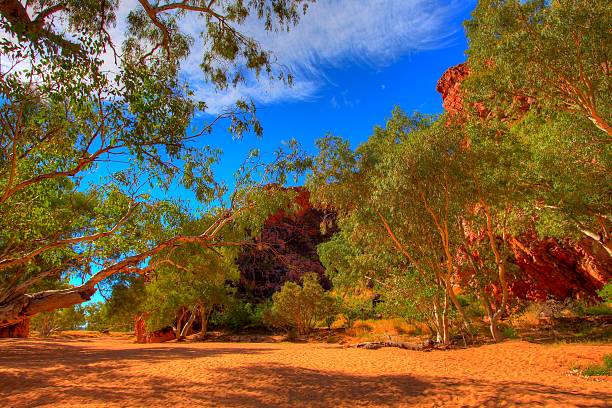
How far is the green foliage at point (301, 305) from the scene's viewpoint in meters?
24.6

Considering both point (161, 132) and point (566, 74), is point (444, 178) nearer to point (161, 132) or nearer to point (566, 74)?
point (566, 74)

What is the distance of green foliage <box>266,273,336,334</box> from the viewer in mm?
24644

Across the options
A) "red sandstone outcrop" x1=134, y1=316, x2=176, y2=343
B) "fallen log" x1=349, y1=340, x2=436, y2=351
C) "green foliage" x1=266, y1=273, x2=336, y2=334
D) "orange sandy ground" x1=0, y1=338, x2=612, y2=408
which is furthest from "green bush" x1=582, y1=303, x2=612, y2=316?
"red sandstone outcrop" x1=134, y1=316, x2=176, y2=343

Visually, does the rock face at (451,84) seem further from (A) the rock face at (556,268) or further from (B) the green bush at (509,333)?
(B) the green bush at (509,333)

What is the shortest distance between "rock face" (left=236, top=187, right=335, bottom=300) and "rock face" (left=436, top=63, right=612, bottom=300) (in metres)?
20.2

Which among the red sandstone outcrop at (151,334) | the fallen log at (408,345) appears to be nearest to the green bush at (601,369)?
the fallen log at (408,345)

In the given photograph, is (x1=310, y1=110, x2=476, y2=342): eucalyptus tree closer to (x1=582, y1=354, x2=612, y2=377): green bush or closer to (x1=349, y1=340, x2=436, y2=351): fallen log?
(x1=349, y1=340, x2=436, y2=351): fallen log

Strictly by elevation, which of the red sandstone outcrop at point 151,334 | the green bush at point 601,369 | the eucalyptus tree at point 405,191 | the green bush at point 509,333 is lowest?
the green bush at point 601,369

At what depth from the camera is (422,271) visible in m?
15.2

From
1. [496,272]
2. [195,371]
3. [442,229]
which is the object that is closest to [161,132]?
[195,371]

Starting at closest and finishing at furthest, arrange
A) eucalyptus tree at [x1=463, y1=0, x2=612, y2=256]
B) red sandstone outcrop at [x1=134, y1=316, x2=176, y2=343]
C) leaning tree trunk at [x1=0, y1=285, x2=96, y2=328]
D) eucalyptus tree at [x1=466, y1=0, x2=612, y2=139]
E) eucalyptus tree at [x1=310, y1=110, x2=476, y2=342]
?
leaning tree trunk at [x1=0, y1=285, x2=96, y2=328] < eucalyptus tree at [x1=466, y1=0, x2=612, y2=139] < eucalyptus tree at [x1=463, y1=0, x2=612, y2=256] < eucalyptus tree at [x1=310, y1=110, x2=476, y2=342] < red sandstone outcrop at [x1=134, y1=316, x2=176, y2=343]

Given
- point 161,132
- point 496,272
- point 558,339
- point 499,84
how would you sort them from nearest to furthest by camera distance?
point 161,132, point 499,84, point 558,339, point 496,272

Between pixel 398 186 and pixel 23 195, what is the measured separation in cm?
1012

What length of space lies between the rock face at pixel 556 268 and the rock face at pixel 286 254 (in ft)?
66.3
